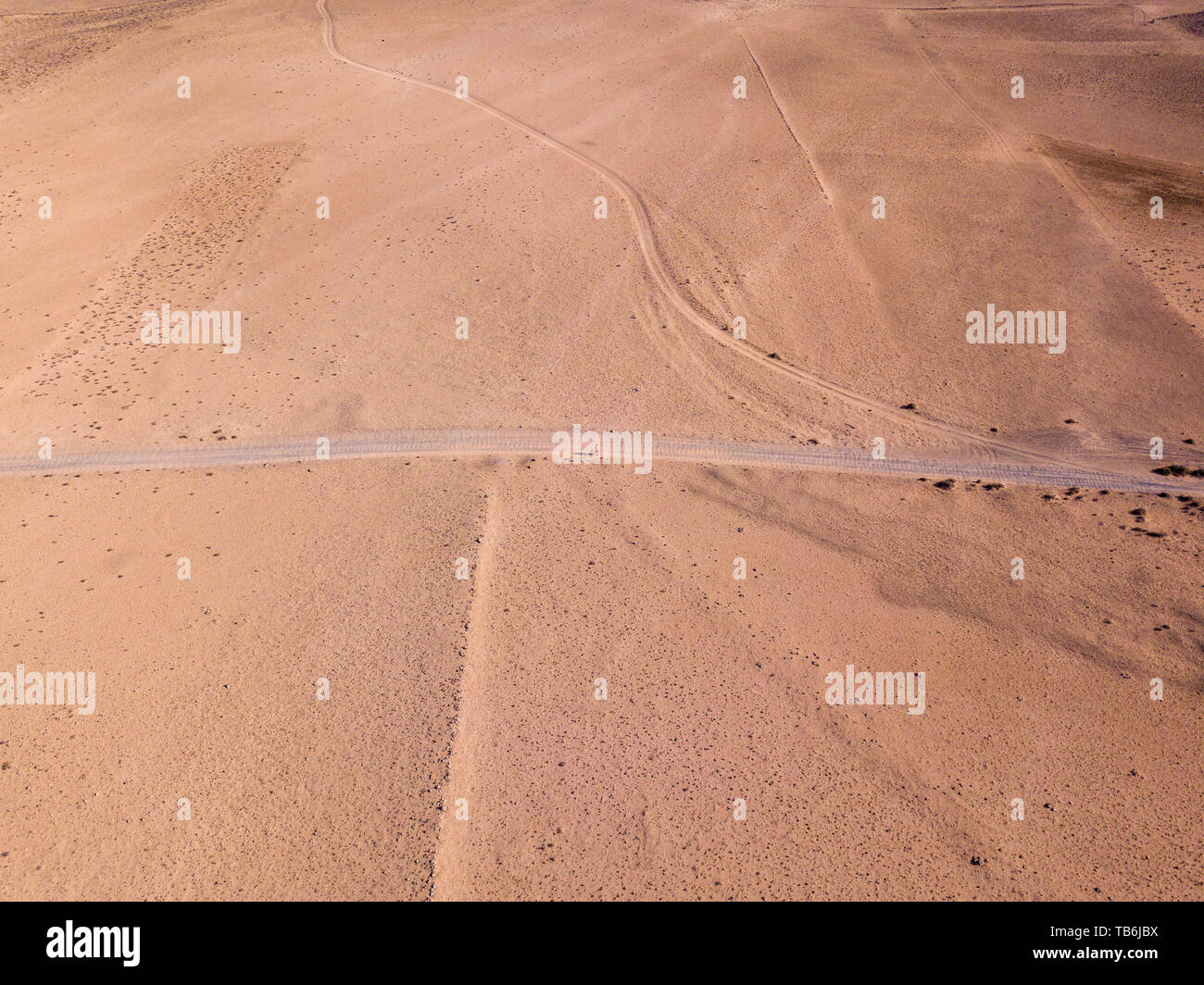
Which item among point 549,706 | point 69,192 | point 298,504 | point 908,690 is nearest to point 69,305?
point 69,192
